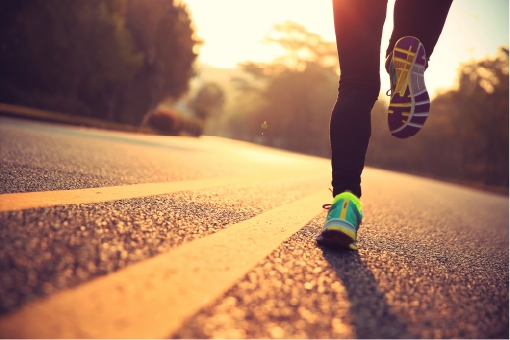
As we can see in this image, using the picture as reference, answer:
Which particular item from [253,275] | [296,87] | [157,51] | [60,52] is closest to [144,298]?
[253,275]

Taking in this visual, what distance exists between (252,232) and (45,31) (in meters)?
26.2

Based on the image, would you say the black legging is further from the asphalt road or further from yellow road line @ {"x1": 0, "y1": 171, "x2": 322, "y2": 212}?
yellow road line @ {"x1": 0, "y1": 171, "x2": 322, "y2": 212}

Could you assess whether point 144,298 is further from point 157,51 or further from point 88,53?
point 157,51

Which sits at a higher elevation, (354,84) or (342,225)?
(354,84)

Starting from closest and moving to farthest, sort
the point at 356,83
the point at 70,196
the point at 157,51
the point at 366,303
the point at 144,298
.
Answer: the point at 144,298, the point at 366,303, the point at 70,196, the point at 356,83, the point at 157,51

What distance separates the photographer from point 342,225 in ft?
5.24

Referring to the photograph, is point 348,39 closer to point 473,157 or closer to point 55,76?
point 55,76

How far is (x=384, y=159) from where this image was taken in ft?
114

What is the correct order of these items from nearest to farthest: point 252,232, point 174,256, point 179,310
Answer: point 179,310
point 174,256
point 252,232

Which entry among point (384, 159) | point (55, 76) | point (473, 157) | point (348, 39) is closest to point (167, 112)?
point (55, 76)

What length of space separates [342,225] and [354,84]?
0.68 m

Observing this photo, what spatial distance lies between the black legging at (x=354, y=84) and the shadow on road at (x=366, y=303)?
50cm

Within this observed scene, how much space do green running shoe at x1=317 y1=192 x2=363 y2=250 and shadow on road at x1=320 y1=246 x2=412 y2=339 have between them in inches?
4.4

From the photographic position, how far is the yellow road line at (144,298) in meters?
0.71
